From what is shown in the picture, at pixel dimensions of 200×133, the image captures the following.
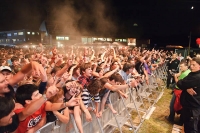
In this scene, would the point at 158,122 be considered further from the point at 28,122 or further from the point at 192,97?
the point at 28,122

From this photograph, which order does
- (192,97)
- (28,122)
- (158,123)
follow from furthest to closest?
(158,123) → (192,97) → (28,122)

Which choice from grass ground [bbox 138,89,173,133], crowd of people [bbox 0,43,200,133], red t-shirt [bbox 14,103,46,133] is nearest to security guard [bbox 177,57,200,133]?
crowd of people [bbox 0,43,200,133]

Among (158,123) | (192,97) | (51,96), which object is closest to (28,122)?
(51,96)

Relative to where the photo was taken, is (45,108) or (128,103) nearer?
(45,108)

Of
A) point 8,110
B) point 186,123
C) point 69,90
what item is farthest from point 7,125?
point 186,123

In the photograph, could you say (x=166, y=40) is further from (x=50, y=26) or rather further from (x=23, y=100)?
(x=23, y=100)

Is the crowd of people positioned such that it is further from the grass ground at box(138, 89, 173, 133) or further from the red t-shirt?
the grass ground at box(138, 89, 173, 133)

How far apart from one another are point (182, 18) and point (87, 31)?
18235 mm

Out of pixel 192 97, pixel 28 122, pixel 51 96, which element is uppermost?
pixel 51 96

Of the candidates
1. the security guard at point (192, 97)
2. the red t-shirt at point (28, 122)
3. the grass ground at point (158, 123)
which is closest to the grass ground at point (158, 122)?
the grass ground at point (158, 123)

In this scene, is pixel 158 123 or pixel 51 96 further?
pixel 158 123

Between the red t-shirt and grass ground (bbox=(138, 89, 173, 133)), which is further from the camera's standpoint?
grass ground (bbox=(138, 89, 173, 133))

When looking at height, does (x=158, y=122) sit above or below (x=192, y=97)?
below

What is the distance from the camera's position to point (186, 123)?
4027 mm
